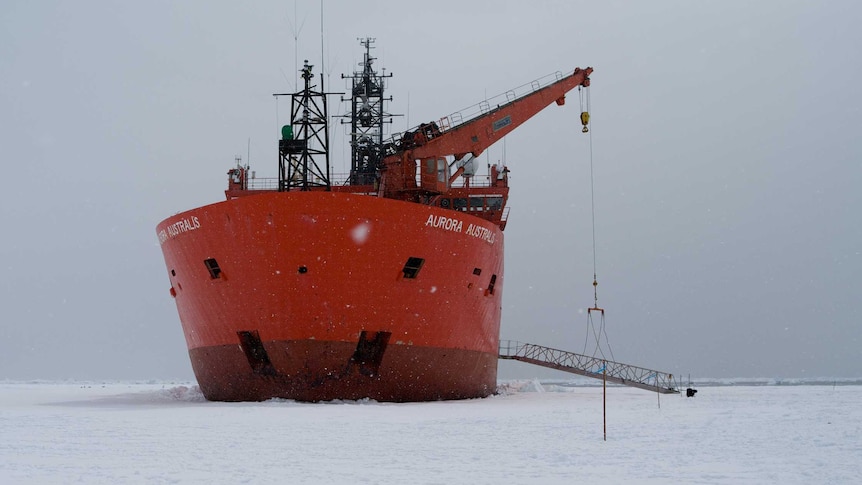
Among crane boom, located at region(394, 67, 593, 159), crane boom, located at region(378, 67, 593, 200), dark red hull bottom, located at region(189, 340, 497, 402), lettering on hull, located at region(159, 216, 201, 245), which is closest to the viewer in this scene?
dark red hull bottom, located at region(189, 340, 497, 402)

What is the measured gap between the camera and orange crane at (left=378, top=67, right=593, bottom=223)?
83.3 ft

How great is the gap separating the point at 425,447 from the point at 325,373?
9853 millimetres

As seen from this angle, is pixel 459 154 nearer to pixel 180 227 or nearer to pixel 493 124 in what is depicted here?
pixel 493 124

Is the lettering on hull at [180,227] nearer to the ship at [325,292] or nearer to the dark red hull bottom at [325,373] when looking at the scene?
the ship at [325,292]

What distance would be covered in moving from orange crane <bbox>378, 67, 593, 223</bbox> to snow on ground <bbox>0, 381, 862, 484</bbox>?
401 inches

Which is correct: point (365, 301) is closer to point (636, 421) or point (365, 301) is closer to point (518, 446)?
point (636, 421)

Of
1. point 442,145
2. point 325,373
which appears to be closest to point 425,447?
point 325,373

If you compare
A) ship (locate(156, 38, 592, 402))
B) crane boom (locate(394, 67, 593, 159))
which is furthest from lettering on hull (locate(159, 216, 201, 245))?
crane boom (locate(394, 67, 593, 159))

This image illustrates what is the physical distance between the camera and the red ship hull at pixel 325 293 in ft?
64.5

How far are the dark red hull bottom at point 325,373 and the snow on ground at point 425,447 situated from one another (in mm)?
3140

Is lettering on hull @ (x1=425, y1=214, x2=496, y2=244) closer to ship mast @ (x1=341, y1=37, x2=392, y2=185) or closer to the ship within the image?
the ship

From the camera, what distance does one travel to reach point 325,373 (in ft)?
65.5

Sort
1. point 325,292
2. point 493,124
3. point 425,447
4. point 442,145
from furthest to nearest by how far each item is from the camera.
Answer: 1. point 493,124
2. point 442,145
3. point 325,292
4. point 425,447

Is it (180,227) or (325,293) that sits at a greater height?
(180,227)
